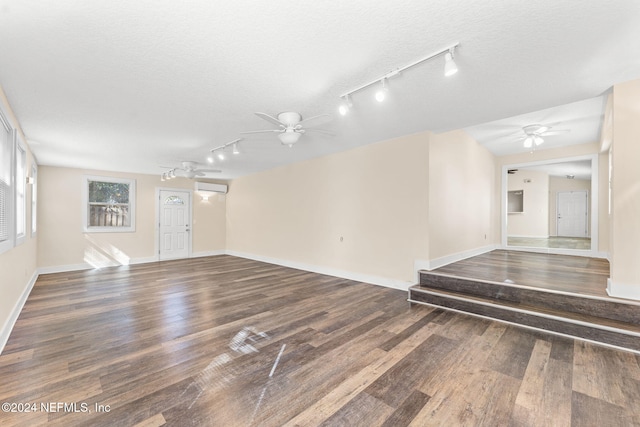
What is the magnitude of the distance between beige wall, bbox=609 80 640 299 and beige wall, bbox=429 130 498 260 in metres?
1.98

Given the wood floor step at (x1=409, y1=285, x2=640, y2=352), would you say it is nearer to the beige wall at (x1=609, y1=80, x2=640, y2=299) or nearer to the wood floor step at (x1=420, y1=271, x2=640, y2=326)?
the wood floor step at (x1=420, y1=271, x2=640, y2=326)

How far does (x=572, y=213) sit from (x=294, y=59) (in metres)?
11.5

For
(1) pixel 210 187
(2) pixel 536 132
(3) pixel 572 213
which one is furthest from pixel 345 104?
(3) pixel 572 213

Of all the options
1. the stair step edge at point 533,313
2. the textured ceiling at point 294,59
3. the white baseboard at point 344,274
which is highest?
the textured ceiling at point 294,59

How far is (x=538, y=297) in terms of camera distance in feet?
10.4

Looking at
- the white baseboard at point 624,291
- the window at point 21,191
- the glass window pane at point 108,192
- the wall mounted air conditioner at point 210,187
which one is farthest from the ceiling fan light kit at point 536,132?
the glass window pane at point 108,192

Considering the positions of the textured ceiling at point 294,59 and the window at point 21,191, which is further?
the window at point 21,191

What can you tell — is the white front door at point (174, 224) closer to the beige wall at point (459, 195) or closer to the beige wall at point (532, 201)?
the beige wall at point (459, 195)

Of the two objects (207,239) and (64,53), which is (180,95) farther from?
(207,239)

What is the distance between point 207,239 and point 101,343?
6310 millimetres

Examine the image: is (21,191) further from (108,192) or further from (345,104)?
(345,104)

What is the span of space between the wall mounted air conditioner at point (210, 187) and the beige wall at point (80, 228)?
0.86 ft

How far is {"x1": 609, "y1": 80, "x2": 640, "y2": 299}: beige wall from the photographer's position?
2645 millimetres

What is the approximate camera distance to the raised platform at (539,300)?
8.60 ft
